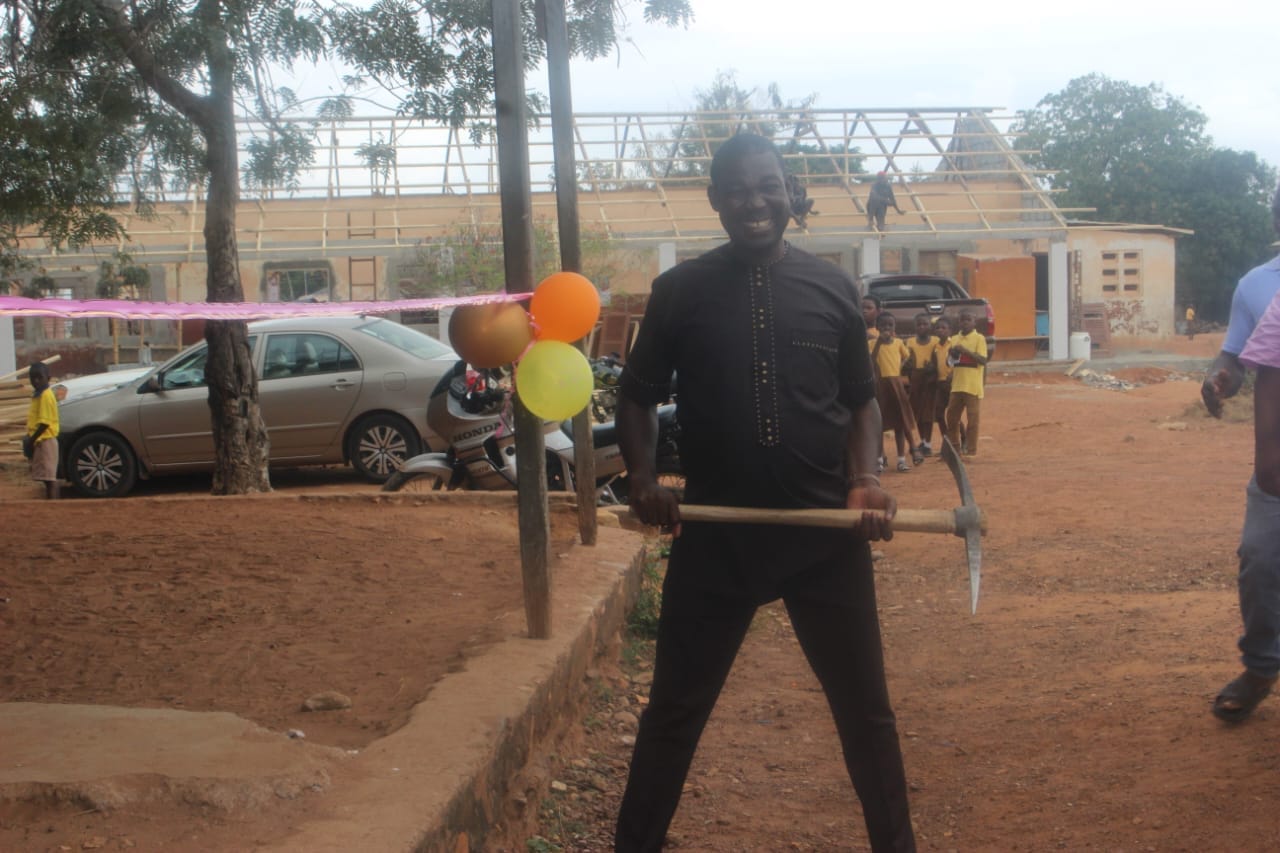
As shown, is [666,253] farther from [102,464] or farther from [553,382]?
[553,382]

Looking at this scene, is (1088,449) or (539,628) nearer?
(539,628)

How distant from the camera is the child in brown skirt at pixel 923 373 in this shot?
42.7 feet

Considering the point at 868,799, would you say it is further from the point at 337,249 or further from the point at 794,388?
the point at 337,249

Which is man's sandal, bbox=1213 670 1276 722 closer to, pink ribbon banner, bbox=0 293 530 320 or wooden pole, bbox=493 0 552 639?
wooden pole, bbox=493 0 552 639

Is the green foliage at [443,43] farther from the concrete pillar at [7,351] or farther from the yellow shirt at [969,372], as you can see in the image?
the concrete pillar at [7,351]

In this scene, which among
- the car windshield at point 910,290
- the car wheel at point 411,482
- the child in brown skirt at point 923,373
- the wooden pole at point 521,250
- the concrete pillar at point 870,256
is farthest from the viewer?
the concrete pillar at point 870,256

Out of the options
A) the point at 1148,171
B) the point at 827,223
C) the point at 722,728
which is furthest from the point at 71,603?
the point at 1148,171

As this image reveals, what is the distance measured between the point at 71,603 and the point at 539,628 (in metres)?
2.34

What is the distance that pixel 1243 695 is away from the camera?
13.4 feet

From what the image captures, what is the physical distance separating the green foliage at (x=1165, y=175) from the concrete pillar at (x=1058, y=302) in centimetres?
1471

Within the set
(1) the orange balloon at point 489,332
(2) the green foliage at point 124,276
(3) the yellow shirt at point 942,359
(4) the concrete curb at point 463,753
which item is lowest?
(4) the concrete curb at point 463,753

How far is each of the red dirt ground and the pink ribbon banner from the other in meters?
1.10

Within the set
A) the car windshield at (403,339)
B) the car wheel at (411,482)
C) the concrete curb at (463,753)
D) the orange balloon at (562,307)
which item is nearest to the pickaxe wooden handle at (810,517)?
the concrete curb at (463,753)

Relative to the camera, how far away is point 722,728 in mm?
5016
